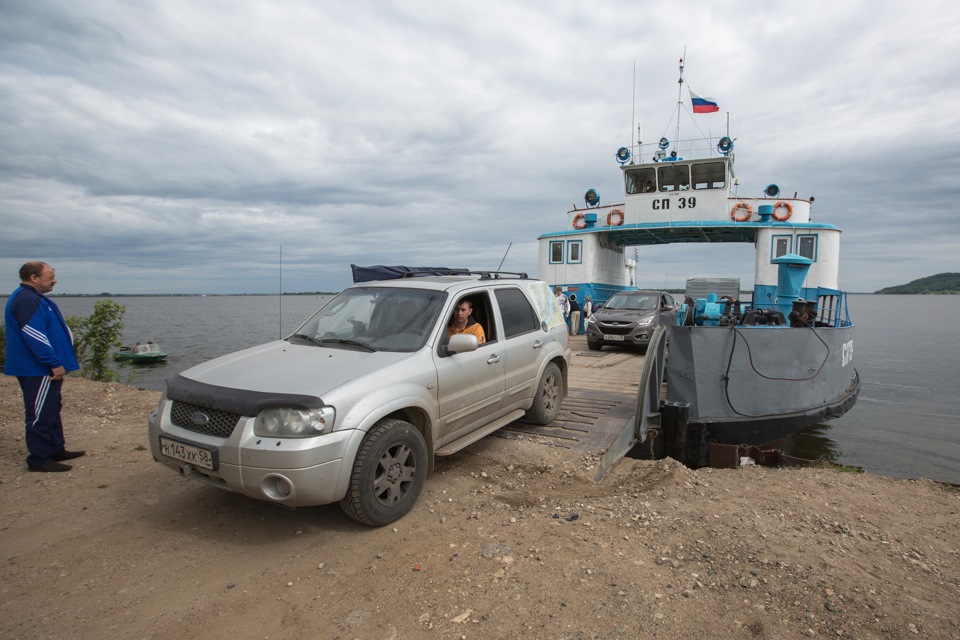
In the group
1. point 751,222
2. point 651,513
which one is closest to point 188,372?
point 651,513

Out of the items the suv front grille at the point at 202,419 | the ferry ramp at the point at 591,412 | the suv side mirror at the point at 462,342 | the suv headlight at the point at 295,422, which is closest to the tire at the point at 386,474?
the suv headlight at the point at 295,422

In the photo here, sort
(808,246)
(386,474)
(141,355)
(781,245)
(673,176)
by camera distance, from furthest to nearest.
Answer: (141,355), (673,176), (781,245), (808,246), (386,474)

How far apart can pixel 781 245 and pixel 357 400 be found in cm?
1535

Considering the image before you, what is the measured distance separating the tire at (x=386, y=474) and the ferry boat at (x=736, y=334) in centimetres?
249

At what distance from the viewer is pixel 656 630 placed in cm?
250

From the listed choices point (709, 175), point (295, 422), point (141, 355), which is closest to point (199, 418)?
point (295, 422)

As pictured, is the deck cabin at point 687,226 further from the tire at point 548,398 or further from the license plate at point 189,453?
the license plate at point 189,453

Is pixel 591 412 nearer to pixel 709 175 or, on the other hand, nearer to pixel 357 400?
pixel 357 400

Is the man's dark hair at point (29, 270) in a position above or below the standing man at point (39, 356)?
above

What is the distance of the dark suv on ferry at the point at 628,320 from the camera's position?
492 inches

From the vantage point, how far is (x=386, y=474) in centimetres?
354

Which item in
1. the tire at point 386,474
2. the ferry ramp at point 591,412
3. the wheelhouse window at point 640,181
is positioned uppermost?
the wheelhouse window at point 640,181

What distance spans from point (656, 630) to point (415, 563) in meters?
1.38

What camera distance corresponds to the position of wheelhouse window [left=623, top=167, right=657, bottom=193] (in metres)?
16.9
